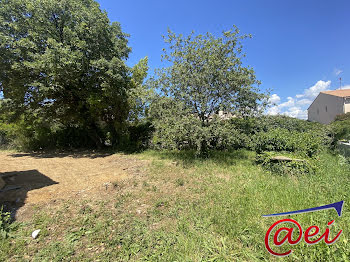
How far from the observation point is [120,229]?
6.95 ft

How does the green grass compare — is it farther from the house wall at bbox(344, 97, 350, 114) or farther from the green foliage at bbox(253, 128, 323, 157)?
the house wall at bbox(344, 97, 350, 114)

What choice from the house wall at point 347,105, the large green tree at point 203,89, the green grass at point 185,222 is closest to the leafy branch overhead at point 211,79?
the large green tree at point 203,89

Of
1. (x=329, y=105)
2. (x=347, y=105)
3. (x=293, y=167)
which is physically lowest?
(x=293, y=167)

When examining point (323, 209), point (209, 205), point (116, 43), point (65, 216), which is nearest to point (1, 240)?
point (65, 216)

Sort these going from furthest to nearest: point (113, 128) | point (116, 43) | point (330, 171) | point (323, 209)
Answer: point (113, 128)
point (116, 43)
point (330, 171)
point (323, 209)

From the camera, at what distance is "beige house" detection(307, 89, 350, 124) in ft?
58.5

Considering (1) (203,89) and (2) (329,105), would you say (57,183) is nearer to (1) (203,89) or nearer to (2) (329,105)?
(1) (203,89)

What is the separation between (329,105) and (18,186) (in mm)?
29909

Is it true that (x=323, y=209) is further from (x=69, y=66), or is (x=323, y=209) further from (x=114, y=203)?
(x=69, y=66)

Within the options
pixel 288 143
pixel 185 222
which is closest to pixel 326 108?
pixel 288 143

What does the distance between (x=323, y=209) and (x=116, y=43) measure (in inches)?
382

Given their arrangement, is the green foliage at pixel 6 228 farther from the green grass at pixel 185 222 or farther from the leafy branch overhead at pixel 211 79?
the leafy branch overhead at pixel 211 79

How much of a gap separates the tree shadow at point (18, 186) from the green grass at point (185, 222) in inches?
27.3

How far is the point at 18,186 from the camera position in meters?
3.46
